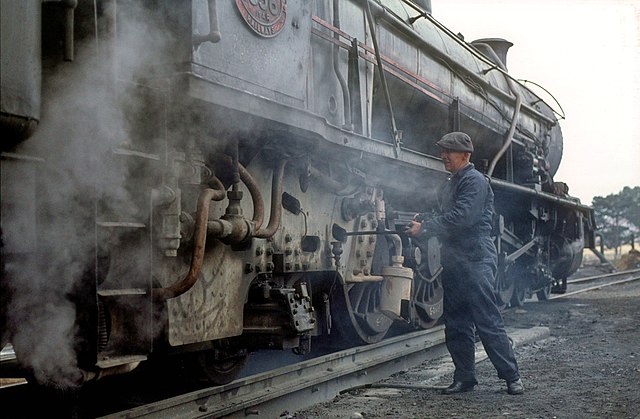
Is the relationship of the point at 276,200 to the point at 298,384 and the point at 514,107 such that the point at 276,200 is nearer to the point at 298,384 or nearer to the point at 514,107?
the point at 298,384

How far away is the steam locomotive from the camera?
2443 mm

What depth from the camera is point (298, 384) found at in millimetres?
4211

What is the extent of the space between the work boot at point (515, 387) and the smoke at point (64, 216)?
2.83m

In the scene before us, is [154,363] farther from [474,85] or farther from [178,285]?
[474,85]

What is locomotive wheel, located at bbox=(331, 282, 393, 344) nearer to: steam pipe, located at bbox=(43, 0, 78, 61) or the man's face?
the man's face

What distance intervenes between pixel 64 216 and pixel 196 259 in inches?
24.8

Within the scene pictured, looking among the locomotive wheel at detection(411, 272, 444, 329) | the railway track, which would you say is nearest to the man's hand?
the railway track

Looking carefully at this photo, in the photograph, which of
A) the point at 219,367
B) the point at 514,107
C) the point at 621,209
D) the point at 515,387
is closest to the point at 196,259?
the point at 219,367

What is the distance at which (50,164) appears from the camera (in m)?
2.46

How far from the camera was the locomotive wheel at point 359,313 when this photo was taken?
5.19 meters

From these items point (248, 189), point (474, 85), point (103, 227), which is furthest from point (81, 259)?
point (474, 85)

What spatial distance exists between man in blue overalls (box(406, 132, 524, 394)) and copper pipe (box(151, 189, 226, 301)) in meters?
1.85

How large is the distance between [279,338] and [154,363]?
995mm

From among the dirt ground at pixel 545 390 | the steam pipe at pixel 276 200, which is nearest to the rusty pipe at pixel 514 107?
the dirt ground at pixel 545 390
